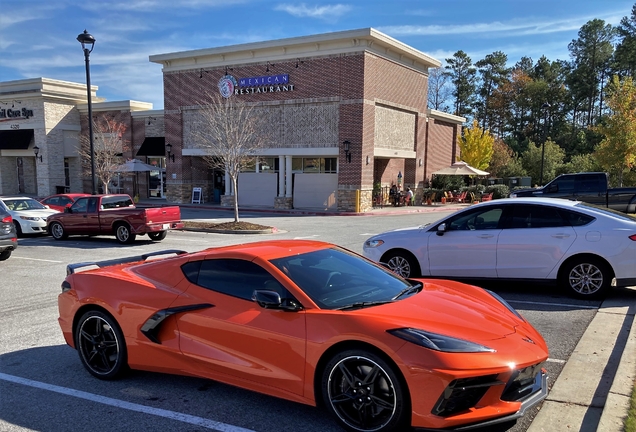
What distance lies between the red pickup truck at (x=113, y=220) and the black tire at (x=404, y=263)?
8810 millimetres

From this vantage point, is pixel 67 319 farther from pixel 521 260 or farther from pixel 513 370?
pixel 521 260

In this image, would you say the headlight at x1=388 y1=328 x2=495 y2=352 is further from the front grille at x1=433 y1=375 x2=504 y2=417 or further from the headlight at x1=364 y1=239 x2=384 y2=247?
the headlight at x1=364 y1=239 x2=384 y2=247

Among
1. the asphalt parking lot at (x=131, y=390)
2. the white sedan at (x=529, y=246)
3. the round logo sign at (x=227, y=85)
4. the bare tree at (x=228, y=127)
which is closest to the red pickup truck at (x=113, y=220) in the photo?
the asphalt parking lot at (x=131, y=390)

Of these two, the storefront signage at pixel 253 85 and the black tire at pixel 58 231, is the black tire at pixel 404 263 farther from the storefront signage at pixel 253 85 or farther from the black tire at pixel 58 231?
the storefront signage at pixel 253 85

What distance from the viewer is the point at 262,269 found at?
401 centimetres

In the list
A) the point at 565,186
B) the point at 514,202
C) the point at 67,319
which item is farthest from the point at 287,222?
the point at 67,319

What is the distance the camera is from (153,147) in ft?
119

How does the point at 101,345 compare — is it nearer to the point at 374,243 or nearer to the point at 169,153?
the point at 374,243

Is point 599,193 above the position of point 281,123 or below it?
below

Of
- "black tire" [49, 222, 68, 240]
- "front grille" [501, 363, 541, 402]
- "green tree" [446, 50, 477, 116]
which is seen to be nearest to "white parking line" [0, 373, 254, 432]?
"front grille" [501, 363, 541, 402]

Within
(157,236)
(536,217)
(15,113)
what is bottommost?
(157,236)

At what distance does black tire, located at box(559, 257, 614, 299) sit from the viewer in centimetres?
698

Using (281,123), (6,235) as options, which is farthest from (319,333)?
(281,123)

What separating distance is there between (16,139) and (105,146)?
488 inches
